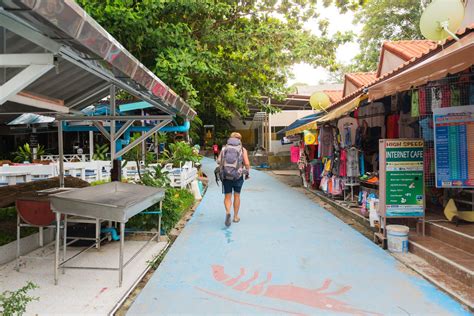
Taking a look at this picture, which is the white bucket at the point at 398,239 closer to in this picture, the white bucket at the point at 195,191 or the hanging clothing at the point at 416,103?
the hanging clothing at the point at 416,103

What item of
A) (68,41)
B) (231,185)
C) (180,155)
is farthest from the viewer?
(180,155)

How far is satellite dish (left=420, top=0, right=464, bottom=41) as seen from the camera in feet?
18.1

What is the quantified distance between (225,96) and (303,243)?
30.3 ft

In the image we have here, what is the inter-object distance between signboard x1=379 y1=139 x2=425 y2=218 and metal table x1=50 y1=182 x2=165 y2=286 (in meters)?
3.42

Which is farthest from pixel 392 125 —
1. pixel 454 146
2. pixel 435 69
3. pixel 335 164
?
pixel 435 69

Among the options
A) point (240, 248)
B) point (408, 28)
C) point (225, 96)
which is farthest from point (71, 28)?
point (408, 28)

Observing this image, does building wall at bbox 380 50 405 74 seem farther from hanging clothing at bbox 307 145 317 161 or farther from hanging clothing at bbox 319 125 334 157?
hanging clothing at bbox 307 145 317 161

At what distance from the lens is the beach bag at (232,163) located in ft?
21.9

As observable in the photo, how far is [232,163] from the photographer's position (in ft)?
22.0

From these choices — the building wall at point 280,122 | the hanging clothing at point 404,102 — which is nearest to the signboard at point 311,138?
the hanging clothing at point 404,102

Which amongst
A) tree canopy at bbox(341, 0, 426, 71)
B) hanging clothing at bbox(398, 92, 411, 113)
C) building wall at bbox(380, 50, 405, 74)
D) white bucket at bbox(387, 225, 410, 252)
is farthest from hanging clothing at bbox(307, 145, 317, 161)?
tree canopy at bbox(341, 0, 426, 71)

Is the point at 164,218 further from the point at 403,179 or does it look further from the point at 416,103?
the point at 416,103

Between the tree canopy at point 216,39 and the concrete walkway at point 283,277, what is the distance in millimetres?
4611

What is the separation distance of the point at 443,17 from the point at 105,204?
18.3ft
